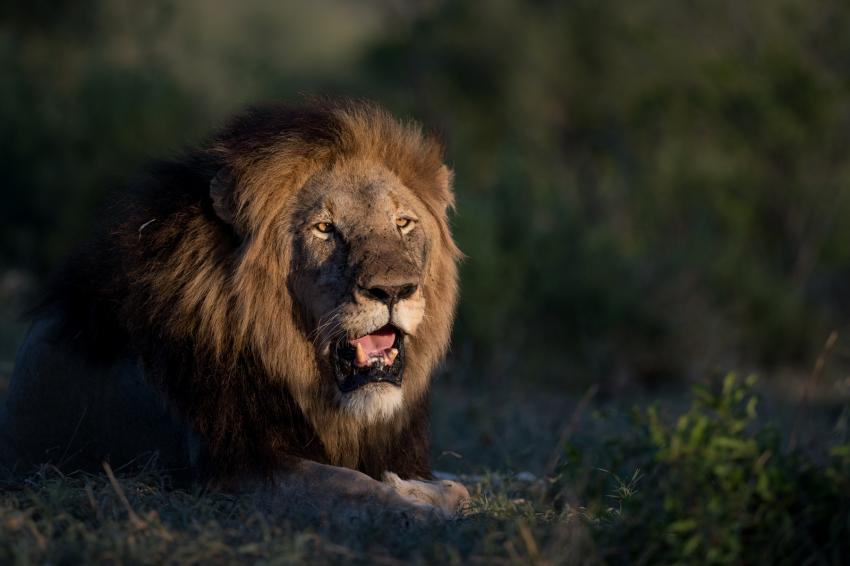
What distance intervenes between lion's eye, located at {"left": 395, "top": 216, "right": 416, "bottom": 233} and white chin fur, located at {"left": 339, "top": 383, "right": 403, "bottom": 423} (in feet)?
1.88

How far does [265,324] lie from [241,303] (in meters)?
0.11

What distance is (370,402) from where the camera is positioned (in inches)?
159

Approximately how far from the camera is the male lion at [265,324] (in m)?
4.00

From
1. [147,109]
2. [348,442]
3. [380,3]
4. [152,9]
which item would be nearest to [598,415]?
[348,442]

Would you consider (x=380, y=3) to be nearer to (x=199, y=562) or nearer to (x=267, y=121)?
(x=267, y=121)

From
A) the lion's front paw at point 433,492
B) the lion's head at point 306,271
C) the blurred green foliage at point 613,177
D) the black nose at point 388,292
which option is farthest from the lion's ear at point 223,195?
the blurred green foliage at point 613,177

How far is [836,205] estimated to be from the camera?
1370 cm

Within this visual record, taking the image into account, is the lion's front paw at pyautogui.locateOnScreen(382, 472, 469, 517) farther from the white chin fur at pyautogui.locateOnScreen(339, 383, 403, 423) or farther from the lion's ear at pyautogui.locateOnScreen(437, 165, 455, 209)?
the lion's ear at pyautogui.locateOnScreen(437, 165, 455, 209)

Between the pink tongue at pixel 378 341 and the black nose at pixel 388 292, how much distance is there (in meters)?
0.17

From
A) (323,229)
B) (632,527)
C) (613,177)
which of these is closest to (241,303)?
(323,229)

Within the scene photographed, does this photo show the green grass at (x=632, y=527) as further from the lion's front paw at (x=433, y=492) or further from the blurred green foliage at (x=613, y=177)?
the blurred green foliage at (x=613, y=177)

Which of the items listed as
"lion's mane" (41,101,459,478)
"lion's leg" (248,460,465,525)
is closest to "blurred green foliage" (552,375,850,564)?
"lion's leg" (248,460,465,525)

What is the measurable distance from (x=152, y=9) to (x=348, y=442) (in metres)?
13.3

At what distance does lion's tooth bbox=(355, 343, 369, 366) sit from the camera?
4070 mm
